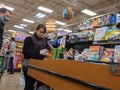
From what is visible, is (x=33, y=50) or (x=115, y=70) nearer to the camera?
(x=115, y=70)

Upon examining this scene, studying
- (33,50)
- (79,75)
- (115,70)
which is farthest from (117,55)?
(115,70)

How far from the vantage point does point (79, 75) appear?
135 centimetres

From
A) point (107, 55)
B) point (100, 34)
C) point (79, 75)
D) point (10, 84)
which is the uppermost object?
point (100, 34)

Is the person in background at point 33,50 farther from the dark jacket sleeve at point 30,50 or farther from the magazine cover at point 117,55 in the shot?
the magazine cover at point 117,55

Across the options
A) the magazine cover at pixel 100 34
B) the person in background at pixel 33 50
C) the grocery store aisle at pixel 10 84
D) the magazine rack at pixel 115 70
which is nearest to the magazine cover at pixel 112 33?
the magazine cover at pixel 100 34

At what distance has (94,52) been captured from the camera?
2.93 metres

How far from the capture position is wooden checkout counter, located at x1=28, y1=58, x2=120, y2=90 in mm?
1062

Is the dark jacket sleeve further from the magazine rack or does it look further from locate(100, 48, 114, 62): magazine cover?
the magazine rack

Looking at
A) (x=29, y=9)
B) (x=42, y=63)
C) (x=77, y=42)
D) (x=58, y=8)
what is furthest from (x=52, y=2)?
(x=42, y=63)

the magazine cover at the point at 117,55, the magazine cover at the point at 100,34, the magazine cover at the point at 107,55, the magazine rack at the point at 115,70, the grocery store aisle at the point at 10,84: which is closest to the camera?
the magazine rack at the point at 115,70

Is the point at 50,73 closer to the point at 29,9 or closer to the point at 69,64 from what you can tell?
the point at 69,64

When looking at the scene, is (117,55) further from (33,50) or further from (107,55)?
(33,50)

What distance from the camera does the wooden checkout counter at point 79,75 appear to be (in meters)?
1.06

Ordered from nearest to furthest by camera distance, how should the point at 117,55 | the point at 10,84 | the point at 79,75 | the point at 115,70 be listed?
Answer: 1. the point at 115,70
2. the point at 79,75
3. the point at 117,55
4. the point at 10,84
